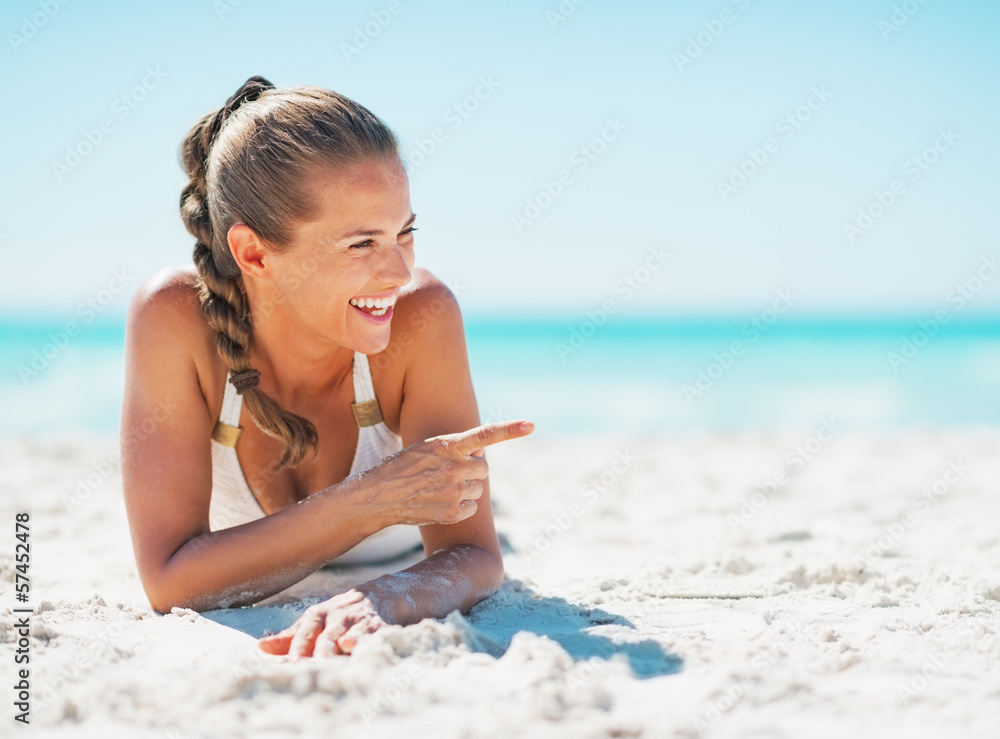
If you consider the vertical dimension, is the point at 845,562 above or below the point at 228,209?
below

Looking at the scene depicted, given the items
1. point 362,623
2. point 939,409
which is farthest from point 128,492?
point 939,409

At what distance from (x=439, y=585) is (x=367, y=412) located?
769 mm

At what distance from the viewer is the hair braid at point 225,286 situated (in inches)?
100

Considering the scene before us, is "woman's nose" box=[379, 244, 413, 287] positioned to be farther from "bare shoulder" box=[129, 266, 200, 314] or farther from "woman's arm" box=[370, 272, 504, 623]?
"bare shoulder" box=[129, 266, 200, 314]

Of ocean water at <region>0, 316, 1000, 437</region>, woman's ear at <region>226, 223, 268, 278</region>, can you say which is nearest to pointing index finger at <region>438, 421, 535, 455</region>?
woman's ear at <region>226, 223, 268, 278</region>

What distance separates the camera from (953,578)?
282cm

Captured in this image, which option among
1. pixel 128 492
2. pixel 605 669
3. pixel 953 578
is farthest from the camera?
pixel 953 578

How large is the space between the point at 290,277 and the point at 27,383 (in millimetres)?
17569

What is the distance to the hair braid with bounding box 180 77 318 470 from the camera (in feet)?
8.34

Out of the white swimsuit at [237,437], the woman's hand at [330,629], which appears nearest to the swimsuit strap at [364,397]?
the white swimsuit at [237,437]

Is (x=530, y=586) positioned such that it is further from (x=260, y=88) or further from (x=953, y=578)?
(x=260, y=88)

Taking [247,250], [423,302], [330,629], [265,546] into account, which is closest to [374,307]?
[423,302]

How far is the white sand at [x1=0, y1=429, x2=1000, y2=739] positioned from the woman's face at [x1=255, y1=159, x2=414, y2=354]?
2.97ft

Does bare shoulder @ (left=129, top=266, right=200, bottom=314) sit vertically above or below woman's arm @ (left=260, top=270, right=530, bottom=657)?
above
